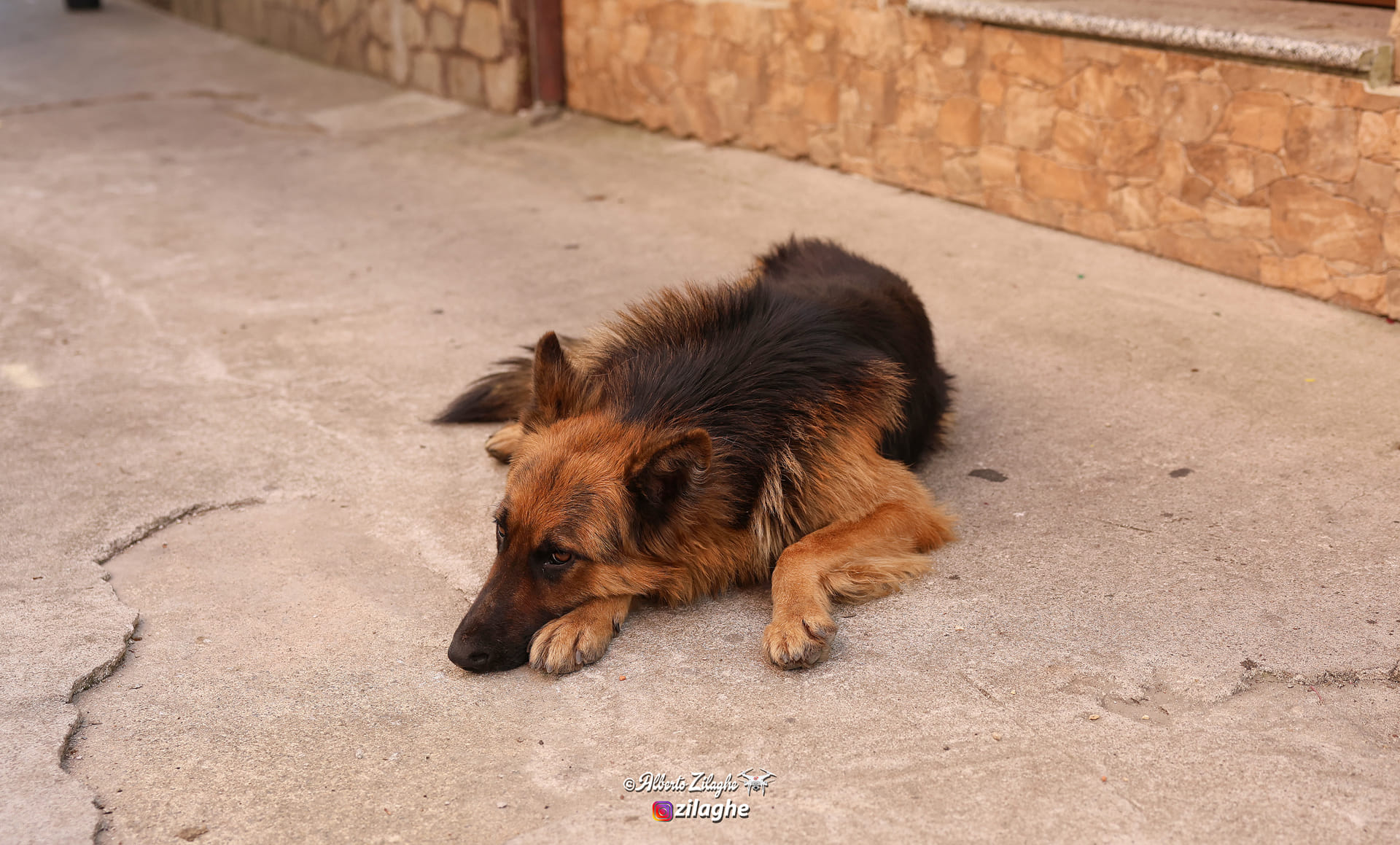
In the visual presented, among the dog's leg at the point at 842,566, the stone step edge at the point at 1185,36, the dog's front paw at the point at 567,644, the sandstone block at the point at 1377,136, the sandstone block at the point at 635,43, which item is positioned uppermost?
the stone step edge at the point at 1185,36

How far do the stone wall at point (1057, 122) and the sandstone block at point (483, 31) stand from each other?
974 millimetres

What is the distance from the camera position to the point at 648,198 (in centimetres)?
824

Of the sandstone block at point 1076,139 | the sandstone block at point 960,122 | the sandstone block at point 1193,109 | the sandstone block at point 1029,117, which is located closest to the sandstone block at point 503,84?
the sandstone block at point 960,122

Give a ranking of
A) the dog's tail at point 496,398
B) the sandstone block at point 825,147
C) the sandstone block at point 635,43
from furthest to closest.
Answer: the sandstone block at point 635,43 < the sandstone block at point 825,147 < the dog's tail at point 496,398

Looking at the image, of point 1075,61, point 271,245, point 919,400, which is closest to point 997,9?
point 1075,61

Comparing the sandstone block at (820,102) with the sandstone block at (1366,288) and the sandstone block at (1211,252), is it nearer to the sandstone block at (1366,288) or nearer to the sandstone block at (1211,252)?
the sandstone block at (1211,252)

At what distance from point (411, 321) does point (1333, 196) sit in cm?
451

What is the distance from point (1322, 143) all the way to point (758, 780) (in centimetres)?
443

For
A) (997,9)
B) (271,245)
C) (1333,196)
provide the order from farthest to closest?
(271,245)
(997,9)
(1333,196)

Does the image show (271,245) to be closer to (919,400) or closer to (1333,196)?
(919,400)

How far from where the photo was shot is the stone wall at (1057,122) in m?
5.59

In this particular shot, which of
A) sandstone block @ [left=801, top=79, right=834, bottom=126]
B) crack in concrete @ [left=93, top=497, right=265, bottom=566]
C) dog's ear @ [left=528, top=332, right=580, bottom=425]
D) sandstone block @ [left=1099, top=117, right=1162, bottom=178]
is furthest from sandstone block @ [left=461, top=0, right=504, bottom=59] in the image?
dog's ear @ [left=528, top=332, right=580, bottom=425]

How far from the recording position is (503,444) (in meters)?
4.57

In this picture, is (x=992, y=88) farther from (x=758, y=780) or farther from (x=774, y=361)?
(x=758, y=780)
